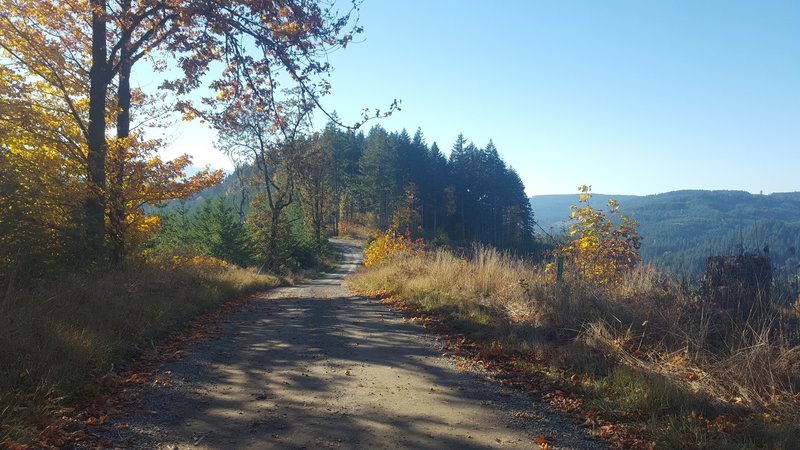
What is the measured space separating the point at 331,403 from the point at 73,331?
136 inches

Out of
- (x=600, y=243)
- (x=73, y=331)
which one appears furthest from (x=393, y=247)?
(x=73, y=331)

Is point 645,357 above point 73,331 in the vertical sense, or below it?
below

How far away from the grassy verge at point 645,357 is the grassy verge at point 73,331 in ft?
15.3

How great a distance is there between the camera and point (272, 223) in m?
35.7

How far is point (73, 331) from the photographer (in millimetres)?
6156

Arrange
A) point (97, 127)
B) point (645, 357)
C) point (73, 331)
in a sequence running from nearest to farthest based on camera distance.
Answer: point (73, 331) < point (645, 357) < point (97, 127)

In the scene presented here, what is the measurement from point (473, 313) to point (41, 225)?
8.04m

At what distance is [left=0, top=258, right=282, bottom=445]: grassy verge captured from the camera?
4.48 meters

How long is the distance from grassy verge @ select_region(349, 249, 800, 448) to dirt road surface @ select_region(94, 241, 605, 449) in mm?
583

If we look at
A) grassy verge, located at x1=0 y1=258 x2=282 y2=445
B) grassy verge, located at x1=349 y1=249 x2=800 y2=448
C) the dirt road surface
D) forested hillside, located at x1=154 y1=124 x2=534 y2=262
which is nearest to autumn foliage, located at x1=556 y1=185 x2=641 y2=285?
grassy verge, located at x1=349 y1=249 x2=800 y2=448

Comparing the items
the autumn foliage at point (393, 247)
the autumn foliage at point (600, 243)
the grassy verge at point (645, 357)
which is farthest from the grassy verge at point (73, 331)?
the autumn foliage at point (393, 247)

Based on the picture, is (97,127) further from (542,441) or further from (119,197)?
(542,441)

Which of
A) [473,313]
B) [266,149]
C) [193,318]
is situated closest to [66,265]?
[193,318]

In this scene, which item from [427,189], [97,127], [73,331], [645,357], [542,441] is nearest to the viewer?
[542,441]
